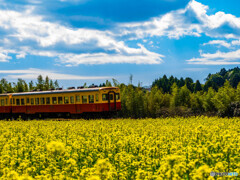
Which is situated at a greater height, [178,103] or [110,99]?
[110,99]

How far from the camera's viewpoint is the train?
22812 mm

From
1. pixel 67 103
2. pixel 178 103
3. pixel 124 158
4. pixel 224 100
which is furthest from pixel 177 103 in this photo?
pixel 124 158

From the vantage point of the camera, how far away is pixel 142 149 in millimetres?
7840

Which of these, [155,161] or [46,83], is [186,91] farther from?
[46,83]

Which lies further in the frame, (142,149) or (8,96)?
(8,96)

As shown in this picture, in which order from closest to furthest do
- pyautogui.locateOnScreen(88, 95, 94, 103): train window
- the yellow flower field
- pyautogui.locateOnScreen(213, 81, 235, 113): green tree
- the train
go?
1. the yellow flower field
2. pyautogui.locateOnScreen(213, 81, 235, 113): green tree
3. the train
4. pyautogui.locateOnScreen(88, 95, 94, 103): train window

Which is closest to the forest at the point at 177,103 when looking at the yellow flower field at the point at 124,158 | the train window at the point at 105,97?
the train window at the point at 105,97

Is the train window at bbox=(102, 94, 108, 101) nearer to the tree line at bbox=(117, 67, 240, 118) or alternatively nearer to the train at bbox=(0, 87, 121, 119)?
the train at bbox=(0, 87, 121, 119)

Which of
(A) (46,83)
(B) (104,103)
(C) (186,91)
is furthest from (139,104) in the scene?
(A) (46,83)

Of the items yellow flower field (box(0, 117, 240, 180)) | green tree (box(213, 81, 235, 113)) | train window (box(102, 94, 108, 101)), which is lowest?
yellow flower field (box(0, 117, 240, 180))

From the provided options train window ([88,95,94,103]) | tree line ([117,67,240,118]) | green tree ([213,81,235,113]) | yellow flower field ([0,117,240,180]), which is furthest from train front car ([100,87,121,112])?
yellow flower field ([0,117,240,180])

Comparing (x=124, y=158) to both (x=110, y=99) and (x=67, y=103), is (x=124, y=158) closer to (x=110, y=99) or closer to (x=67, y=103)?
(x=110, y=99)

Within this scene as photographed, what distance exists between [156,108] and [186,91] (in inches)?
177

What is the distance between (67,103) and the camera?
981 inches
